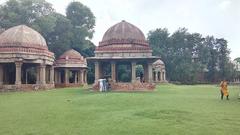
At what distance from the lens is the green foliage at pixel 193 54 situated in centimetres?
6050

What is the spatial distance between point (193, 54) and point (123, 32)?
36991 millimetres

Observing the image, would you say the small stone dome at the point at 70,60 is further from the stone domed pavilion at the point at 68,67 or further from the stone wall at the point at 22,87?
the stone wall at the point at 22,87

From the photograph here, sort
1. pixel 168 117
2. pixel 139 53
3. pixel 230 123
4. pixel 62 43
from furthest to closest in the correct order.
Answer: pixel 62 43, pixel 139 53, pixel 168 117, pixel 230 123

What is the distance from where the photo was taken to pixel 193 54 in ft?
212

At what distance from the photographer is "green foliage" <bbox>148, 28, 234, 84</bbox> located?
6050cm

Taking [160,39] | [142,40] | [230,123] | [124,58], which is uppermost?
[160,39]

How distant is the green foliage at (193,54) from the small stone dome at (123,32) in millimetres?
28779

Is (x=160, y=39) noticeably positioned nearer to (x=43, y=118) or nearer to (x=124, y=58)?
(x=124, y=58)

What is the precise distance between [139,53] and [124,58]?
1620 mm

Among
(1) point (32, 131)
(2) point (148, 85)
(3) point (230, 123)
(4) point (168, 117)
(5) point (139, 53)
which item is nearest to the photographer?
(1) point (32, 131)

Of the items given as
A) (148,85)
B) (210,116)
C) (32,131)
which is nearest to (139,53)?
(148,85)

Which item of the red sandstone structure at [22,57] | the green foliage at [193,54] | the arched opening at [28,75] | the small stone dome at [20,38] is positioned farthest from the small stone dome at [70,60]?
the green foliage at [193,54]

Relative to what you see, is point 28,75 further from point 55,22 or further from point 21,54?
point 21,54

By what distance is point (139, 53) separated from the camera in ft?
94.5
